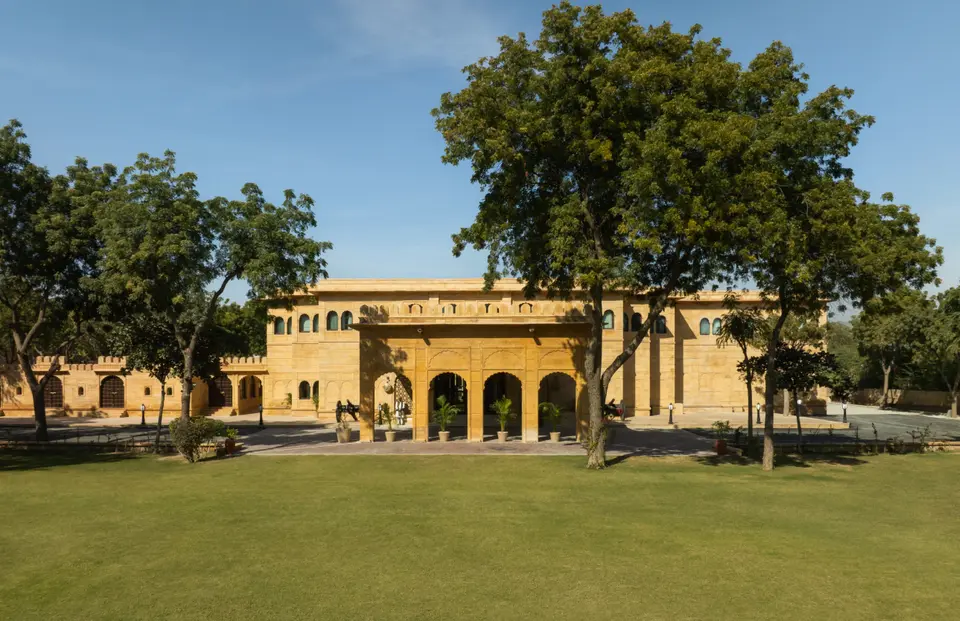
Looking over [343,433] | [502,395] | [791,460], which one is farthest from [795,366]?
[502,395]

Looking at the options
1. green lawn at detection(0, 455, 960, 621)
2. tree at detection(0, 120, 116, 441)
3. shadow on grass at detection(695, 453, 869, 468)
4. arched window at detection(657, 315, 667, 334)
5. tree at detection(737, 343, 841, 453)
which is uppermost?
tree at detection(0, 120, 116, 441)

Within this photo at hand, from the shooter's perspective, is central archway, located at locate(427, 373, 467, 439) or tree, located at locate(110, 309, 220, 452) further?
central archway, located at locate(427, 373, 467, 439)

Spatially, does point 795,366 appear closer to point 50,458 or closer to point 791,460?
point 791,460

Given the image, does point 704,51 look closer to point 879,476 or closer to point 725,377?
point 879,476

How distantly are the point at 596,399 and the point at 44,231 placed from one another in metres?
22.5

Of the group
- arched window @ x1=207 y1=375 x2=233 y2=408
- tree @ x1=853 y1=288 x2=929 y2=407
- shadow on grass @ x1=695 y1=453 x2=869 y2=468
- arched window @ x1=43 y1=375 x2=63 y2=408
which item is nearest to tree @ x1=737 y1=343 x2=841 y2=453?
shadow on grass @ x1=695 y1=453 x2=869 y2=468

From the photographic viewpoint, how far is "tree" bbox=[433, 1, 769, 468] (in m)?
18.8

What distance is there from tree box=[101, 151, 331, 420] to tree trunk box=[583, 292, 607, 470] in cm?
1099

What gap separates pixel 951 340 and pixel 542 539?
43.2m

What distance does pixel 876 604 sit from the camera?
9.52 metres

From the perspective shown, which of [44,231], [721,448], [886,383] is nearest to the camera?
[721,448]

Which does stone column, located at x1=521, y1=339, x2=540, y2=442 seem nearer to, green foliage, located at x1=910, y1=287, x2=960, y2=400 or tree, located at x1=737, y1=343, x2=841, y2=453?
tree, located at x1=737, y1=343, x2=841, y2=453

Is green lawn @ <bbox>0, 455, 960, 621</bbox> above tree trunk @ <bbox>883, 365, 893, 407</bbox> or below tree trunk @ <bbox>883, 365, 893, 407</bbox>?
below

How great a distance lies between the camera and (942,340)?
4462 centimetres
